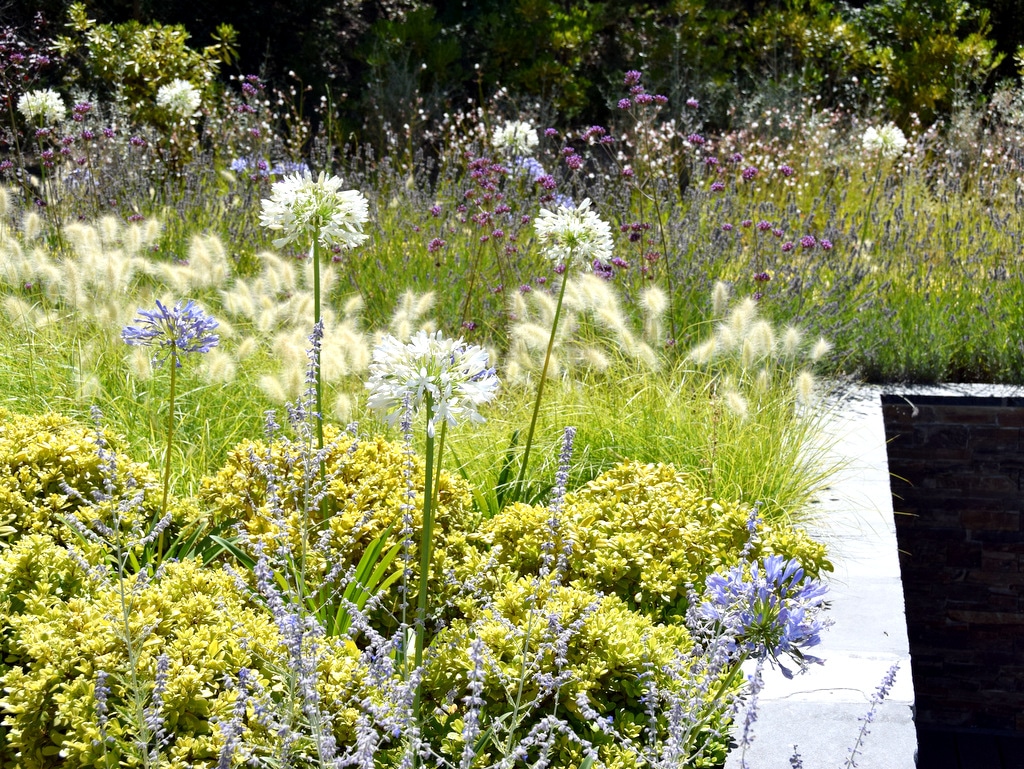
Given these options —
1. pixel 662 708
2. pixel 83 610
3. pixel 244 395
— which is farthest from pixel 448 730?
pixel 244 395

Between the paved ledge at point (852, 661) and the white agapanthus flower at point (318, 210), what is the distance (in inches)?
61.1

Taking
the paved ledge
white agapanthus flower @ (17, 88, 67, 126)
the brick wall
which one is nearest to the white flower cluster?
white agapanthus flower @ (17, 88, 67, 126)

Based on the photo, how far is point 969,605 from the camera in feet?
16.4

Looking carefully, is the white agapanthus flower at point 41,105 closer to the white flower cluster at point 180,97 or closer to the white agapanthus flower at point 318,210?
the white flower cluster at point 180,97

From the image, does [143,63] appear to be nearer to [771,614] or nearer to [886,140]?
[886,140]

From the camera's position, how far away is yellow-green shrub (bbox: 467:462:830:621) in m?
2.72

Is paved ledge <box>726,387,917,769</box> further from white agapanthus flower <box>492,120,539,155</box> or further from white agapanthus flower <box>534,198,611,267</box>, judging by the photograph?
white agapanthus flower <box>492,120,539,155</box>

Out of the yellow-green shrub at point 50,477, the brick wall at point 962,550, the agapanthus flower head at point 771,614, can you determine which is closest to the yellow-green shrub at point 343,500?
the yellow-green shrub at point 50,477

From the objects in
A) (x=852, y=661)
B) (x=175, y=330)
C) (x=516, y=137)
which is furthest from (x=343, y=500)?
(x=516, y=137)

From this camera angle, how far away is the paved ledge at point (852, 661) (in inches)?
88.4

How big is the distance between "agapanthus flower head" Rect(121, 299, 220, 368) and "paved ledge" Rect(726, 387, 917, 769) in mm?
1547

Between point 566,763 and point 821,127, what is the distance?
7.78 meters

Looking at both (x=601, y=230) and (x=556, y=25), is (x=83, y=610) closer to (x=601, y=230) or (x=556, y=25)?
(x=601, y=230)

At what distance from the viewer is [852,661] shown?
2.63 m
